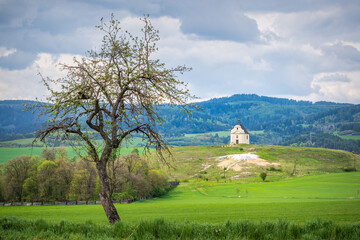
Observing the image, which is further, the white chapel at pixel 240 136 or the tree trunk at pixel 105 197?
the white chapel at pixel 240 136

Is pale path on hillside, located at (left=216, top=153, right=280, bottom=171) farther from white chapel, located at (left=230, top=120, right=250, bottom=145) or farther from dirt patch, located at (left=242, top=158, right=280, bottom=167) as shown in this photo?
white chapel, located at (left=230, top=120, right=250, bottom=145)

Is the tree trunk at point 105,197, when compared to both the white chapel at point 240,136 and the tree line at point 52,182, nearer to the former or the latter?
the tree line at point 52,182

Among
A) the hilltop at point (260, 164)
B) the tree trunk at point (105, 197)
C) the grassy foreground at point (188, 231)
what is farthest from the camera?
the hilltop at point (260, 164)

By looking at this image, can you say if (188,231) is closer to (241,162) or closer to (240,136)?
(241,162)

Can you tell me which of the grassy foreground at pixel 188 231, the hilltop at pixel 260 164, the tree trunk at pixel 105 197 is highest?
the tree trunk at pixel 105 197

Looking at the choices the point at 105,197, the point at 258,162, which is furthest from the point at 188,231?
the point at 258,162

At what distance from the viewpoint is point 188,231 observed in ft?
35.8

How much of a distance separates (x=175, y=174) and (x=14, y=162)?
53675 millimetres

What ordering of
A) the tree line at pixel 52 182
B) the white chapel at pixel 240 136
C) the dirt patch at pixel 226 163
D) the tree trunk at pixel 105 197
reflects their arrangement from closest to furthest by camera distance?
the tree trunk at pixel 105 197, the tree line at pixel 52 182, the dirt patch at pixel 226 163, the white chapel at pixel 240 136

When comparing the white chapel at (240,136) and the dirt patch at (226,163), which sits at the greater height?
the white chapel at (240,136)

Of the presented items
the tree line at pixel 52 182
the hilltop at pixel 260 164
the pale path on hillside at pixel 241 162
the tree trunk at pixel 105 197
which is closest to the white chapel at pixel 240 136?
the hilltop at pixel 260 164

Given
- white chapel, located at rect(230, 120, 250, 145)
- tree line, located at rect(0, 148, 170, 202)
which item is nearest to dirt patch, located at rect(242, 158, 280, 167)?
white chapel, located at rect(230, 120, 250, 145)

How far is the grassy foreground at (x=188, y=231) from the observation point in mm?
10672

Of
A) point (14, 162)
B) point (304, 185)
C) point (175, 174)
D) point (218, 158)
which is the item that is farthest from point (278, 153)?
point (14, 162)
